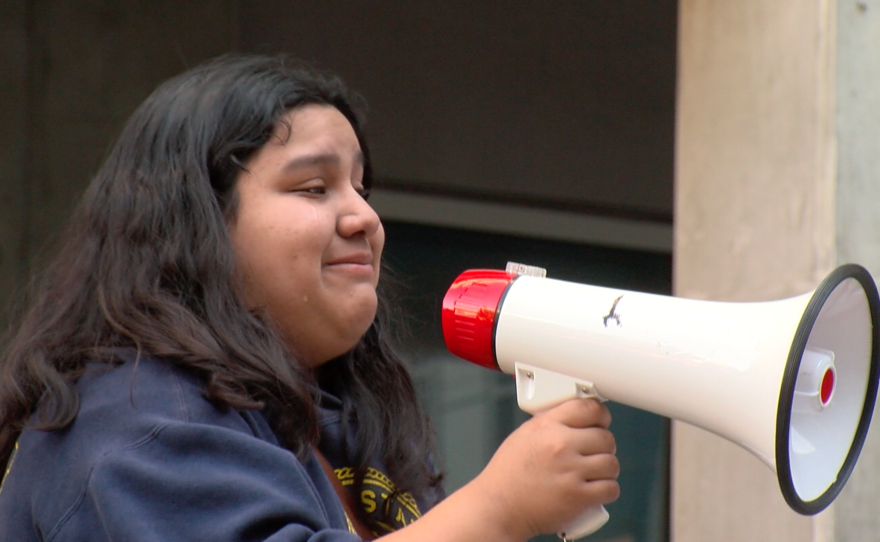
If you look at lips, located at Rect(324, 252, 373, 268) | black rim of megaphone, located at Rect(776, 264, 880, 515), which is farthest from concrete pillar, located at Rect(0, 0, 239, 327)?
black rim of megaphone, located at Rect(776, 264, 880, 515)

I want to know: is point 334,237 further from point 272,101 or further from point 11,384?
point 11,384

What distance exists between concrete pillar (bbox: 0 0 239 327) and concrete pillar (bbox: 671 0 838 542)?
2119 millimetres

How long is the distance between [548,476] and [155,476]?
498mm

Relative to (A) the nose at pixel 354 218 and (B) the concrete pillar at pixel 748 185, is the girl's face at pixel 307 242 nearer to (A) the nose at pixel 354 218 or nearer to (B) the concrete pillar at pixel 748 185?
(A) the nose at pixel 354 218

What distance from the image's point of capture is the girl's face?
1675 mm

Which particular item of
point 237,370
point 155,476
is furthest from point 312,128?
point 155,476

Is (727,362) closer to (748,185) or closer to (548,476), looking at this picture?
(548,476)

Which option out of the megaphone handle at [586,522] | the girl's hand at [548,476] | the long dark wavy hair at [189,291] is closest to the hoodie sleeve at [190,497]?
the long dark wavy hair at [189,291]

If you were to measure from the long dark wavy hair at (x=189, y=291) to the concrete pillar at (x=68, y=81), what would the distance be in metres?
2.22

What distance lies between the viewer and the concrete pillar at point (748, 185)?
2414mm

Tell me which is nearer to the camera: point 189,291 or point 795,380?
point 795,380

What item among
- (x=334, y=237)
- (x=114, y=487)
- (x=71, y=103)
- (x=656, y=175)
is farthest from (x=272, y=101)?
(x=656, y=175)

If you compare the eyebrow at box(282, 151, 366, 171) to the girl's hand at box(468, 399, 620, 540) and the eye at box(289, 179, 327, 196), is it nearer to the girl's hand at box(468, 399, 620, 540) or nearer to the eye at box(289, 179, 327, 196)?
the eye at box(289, 179, 327, 196)

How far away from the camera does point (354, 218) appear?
1.72 meters
